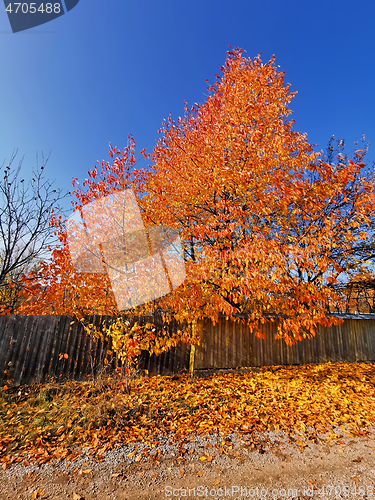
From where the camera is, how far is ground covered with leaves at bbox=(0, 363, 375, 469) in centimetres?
460

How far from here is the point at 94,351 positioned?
8.10 m

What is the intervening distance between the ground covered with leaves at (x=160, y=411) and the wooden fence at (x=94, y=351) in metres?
0.52

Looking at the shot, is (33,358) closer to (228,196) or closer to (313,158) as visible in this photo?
(228,196)

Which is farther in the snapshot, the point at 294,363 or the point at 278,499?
the point at 294,363

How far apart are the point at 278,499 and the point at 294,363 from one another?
25.7ft

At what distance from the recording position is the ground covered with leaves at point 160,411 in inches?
181

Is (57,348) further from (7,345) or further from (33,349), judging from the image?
(7,345)

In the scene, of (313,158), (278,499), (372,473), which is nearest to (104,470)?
(278,499)

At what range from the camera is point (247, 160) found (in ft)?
27.4

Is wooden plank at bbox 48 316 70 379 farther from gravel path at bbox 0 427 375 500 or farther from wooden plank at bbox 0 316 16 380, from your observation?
gravel path at bbox 0 427 375 500

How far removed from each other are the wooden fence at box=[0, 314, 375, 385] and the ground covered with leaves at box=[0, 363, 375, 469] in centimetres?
52

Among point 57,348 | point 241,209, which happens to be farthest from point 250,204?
point 57,348

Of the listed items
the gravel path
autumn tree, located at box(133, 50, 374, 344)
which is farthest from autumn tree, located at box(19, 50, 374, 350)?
the gravel path

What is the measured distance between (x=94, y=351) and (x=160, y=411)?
136 inches
